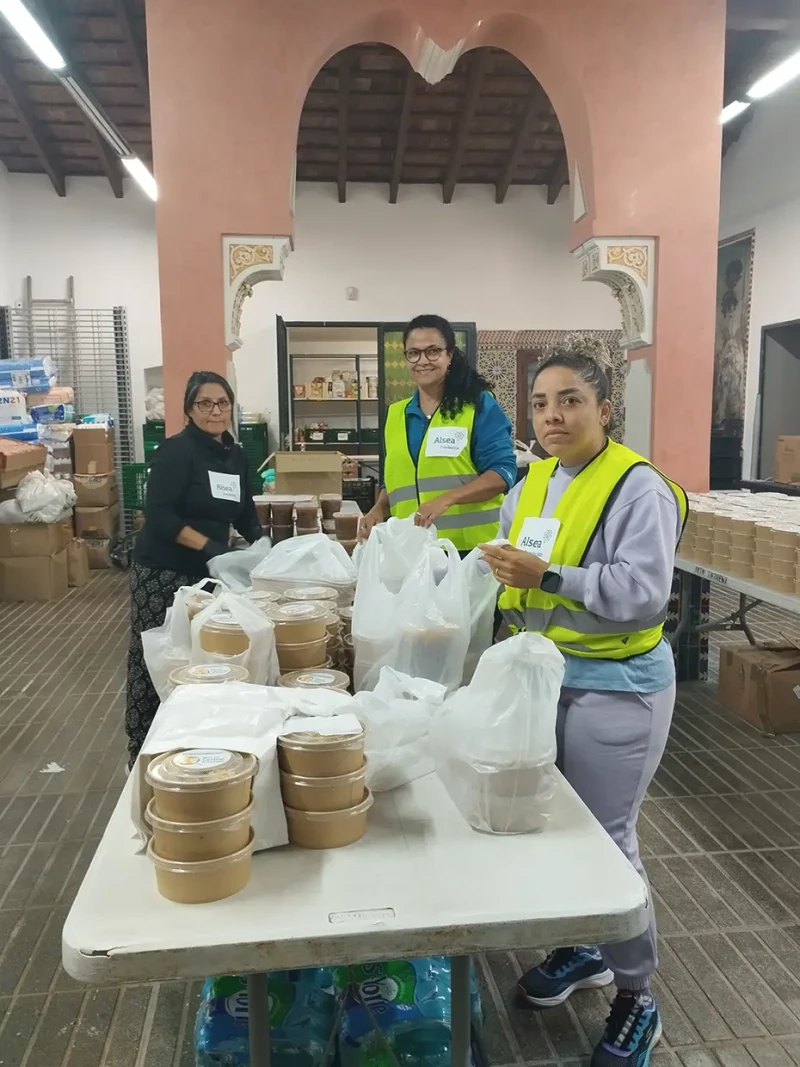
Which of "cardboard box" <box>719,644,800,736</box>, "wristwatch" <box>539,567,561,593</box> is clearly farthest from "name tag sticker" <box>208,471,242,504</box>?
"cardboard box" <box>719,644,800,736</box>

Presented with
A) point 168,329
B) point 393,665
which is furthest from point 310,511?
point 393,665

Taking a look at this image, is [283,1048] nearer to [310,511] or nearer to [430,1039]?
[430,1039]

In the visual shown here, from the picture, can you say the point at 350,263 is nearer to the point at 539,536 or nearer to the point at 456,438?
the point at 456,438

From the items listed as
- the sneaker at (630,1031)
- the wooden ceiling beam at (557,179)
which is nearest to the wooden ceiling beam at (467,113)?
the wooden ceiling beam at (557,179)

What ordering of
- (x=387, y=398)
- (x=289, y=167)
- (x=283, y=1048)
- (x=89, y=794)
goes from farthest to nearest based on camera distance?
1. (x=387, y=398)
2. (x=289, y=167)
3. (x=89, y=794)
4. (x=283, y=1048)

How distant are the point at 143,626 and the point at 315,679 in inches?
62.5

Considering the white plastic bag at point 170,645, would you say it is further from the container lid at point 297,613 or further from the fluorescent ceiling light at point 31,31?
→ the fluorescent ceiling light at point 31,31

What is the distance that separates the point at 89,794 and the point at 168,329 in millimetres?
2320

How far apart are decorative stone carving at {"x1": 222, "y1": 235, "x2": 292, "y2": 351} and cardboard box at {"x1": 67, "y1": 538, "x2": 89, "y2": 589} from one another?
411 centimetres

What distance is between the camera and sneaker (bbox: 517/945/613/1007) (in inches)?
84.4

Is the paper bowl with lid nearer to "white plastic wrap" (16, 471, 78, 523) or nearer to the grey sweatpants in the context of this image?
the grey sweatpants

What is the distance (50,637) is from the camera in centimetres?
580

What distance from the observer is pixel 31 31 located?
5250 mm

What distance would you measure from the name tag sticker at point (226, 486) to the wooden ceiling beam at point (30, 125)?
22.3ft
